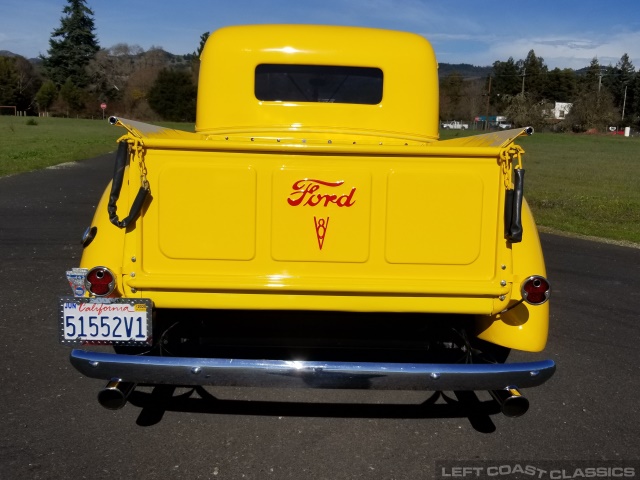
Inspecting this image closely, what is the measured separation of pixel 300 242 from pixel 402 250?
20.5 inches

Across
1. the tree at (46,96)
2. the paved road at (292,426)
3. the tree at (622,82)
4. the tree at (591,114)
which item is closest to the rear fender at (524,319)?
the paved road at (292,426)

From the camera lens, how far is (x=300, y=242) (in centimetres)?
323

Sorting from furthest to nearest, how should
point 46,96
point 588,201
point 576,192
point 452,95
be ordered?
point 452,95 → point 46,96 → point 576,192 → point 588,201

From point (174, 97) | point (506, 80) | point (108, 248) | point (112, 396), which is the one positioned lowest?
point (112, 396)

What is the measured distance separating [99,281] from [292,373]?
1.07 meters

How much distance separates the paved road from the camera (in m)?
3.17

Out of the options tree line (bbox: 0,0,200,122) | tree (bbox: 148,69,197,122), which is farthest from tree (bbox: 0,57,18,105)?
tree (bbox: 148,69,197,122)

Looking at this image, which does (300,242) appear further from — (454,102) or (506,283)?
(454,102)

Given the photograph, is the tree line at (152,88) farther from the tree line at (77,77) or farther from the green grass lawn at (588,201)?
the green grass lawn at (588,201)

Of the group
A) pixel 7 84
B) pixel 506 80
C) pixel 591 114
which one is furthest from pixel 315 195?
pixel 506 80

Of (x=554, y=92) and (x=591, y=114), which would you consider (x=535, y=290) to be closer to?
(x=591, y=114)

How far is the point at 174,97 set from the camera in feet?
222

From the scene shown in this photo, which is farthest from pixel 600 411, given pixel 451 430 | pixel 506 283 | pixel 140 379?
pixel 140 379

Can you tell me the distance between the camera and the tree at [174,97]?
220 ft
